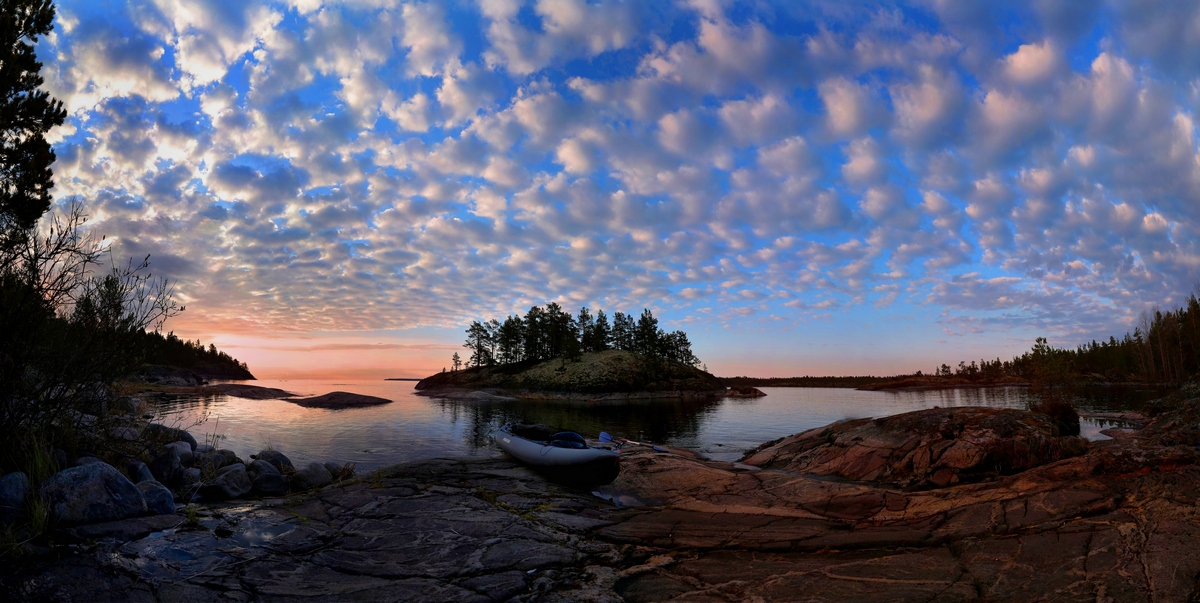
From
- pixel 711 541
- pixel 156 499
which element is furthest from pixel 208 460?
pixel 711 541

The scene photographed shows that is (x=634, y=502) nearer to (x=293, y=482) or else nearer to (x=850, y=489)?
(x=850, y=489)

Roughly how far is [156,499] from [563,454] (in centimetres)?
963

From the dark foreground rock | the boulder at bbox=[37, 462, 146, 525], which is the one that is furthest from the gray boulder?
the dark foreground rock

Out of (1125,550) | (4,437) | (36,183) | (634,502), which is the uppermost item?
(36,183)

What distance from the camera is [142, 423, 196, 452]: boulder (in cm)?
1473

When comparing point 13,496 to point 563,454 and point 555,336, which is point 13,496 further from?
point 555,336

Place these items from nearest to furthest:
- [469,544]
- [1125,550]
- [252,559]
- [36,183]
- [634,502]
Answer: [1125,550] → [252,559] → [469,544] → [634,502] → [36,183]

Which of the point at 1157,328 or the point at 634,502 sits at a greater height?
the point at 1157,328

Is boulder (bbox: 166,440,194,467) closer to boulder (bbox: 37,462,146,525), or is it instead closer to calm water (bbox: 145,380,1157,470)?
boulder (bbox: 37,462,146,525)

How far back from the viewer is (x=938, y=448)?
47.6 feet

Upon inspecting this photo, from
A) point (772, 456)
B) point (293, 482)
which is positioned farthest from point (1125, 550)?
point (293, 482)

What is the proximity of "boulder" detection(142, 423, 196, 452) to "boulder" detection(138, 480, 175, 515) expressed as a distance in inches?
183

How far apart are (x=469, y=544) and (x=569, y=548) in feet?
5.71

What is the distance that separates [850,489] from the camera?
1244 cm
